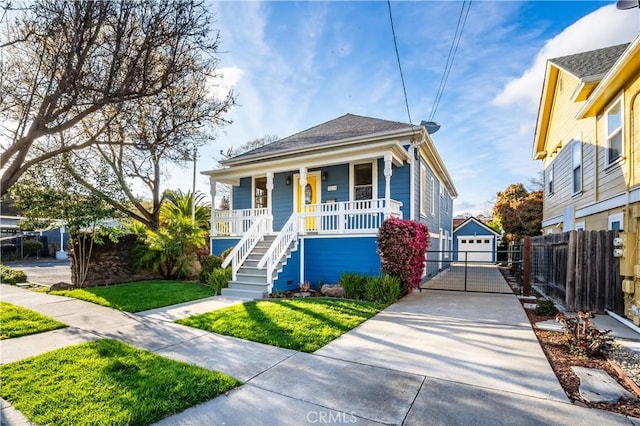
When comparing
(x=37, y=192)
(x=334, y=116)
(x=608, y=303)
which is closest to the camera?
(x=608, y=303)

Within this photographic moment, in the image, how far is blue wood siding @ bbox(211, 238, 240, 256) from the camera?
38.3 feet

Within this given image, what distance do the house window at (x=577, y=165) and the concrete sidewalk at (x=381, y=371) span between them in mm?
5456

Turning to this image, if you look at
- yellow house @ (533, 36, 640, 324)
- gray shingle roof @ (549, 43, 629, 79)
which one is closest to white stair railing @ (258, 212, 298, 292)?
yellow house @ (533, 36, 640, 324)

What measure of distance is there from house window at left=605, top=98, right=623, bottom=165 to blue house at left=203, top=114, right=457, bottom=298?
4297mm

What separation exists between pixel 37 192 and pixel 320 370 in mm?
9750

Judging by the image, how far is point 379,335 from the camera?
502cm

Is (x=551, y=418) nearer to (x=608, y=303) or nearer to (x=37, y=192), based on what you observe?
(x=608, y=303)

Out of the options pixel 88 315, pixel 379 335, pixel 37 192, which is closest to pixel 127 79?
pixel 88 315

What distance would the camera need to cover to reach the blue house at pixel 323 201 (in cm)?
894

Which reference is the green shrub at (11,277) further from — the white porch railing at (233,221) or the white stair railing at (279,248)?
the white stair railing at (279,248)

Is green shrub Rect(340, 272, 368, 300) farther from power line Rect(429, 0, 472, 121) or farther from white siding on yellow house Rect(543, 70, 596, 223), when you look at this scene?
power line Rect(429, 0, 472, 121)

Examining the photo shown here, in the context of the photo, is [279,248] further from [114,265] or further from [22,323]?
[114,265]

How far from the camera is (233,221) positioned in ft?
38.7

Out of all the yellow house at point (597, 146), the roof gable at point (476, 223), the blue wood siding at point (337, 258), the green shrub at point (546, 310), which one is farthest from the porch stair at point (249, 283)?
the roof gable at point (476, 223)
